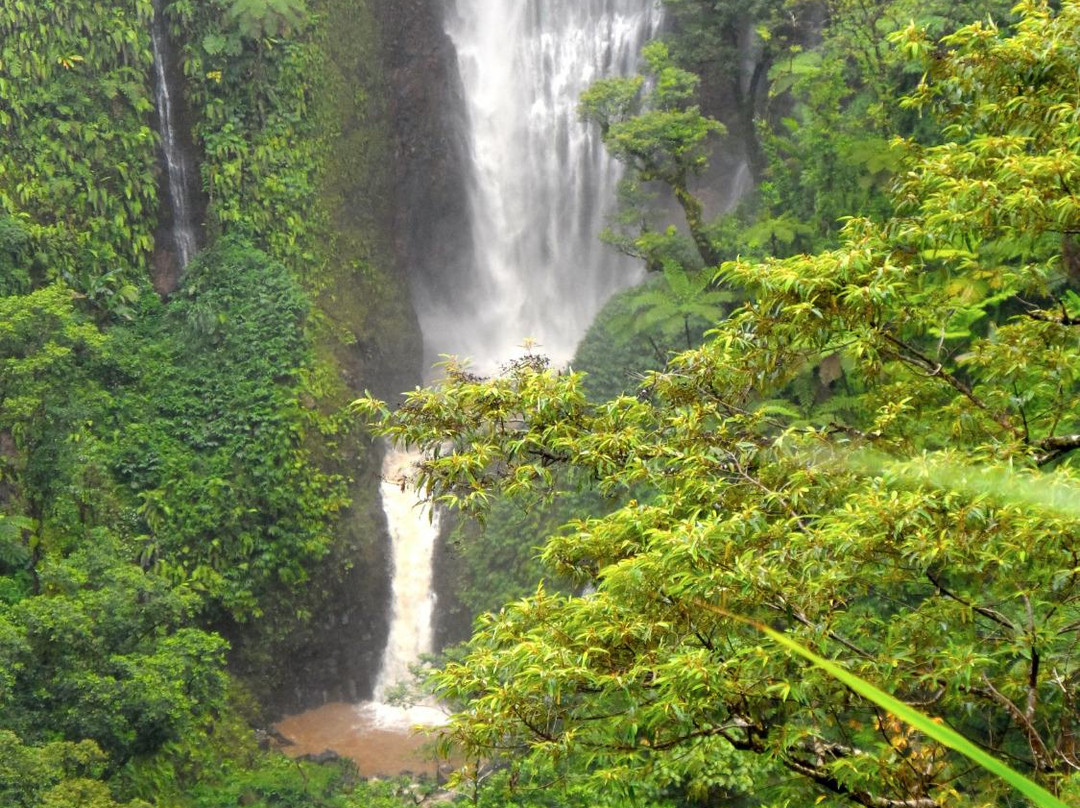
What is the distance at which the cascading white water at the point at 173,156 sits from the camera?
18.7 meters

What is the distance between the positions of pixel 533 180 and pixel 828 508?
1767 centimetres

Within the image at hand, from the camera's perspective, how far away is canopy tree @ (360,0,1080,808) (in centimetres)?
461

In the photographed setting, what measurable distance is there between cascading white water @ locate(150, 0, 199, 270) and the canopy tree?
1386cm

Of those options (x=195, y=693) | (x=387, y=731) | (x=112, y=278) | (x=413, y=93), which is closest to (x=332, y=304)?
(x=112, y=278)

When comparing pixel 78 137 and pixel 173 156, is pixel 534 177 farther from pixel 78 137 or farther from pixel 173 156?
pixel 78 137

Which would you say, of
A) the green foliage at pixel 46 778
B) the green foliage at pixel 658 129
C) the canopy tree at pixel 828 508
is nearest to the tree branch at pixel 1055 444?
the canopy tree at pixel 828 508

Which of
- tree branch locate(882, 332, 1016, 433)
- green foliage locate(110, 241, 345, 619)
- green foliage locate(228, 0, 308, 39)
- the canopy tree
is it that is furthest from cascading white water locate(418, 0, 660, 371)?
tree branch locate(882, 332, 1016, 433)

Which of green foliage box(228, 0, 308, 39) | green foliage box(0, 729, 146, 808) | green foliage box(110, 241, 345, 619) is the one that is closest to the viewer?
green foliage box(0, 729, 146, 808)

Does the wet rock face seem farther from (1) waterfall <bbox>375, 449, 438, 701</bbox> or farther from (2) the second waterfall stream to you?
(1) waterfall <bbox>375, 449, 438, 701</bbox>

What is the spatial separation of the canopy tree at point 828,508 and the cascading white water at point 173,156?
13.9 metres

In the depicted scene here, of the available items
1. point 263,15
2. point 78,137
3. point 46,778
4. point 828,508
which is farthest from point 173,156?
point 828,508

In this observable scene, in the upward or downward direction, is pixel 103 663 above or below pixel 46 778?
above

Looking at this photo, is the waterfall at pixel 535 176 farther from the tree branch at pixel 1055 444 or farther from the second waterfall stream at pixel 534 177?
the tree branch at pixel 1055 444

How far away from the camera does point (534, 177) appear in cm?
2231
